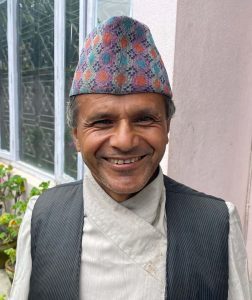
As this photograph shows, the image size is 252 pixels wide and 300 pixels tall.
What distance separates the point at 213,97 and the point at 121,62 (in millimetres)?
1354

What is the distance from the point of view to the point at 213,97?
86.4 inches

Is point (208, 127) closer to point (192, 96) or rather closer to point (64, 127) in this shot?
point (192, 96)

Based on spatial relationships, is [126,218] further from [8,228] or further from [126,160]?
[8,228]

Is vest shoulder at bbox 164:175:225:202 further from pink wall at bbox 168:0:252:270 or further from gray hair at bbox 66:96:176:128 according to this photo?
pink wall at bbox 168:0:252:270

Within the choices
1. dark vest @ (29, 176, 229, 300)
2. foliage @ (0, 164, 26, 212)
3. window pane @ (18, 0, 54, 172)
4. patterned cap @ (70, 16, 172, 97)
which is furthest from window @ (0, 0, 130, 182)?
dark vest @ (29, 176, 229, 300)

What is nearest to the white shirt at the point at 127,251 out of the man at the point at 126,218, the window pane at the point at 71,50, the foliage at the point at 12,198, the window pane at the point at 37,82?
the man at the point at 126,218

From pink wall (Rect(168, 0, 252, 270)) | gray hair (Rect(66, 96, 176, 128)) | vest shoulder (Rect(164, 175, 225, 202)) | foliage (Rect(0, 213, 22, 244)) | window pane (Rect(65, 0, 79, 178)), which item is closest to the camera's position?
gray hair (Rect(66, 96, 176, 128))

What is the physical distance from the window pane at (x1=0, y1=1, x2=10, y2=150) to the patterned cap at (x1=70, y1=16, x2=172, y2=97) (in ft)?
12.2

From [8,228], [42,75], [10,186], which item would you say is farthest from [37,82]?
[8,228]

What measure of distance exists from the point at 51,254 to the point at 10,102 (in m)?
3.45

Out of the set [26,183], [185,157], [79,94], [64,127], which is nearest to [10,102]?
[26,183]

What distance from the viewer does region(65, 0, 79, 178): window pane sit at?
2.83 meters

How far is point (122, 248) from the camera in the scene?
1.05 metres

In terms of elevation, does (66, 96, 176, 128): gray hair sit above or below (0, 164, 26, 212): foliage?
above
